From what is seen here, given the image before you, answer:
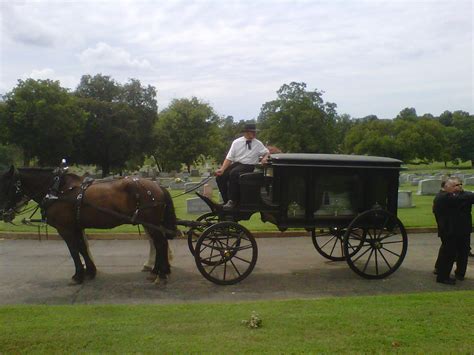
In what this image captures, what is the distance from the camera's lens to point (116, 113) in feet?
167

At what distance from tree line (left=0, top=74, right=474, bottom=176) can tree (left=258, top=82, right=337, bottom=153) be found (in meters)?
0.14

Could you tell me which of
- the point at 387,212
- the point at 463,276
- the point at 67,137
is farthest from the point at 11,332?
the point at 67,137

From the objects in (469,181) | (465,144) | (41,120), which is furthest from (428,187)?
(465,144)

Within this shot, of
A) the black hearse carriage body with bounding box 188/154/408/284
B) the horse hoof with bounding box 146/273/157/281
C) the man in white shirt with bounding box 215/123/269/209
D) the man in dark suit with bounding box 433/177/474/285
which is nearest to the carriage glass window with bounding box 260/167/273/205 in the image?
the black hearse carriage body with bounding box 188/154/408/284

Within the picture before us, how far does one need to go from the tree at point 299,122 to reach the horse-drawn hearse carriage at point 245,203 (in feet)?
179

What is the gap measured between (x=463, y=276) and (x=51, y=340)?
6.26 metres

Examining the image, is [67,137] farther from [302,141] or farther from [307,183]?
[307,183]

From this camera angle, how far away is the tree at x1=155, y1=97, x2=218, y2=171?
6209 cm

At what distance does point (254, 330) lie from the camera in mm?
4867

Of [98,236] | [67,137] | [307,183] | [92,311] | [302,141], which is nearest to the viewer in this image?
[92,311]

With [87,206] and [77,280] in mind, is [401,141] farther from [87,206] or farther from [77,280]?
[77,280]

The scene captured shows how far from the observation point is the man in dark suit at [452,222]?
23.5 ft

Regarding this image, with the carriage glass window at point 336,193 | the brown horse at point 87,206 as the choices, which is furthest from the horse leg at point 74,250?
A: the carriage glass window at point 336,193

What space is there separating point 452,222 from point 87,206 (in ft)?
18.8
